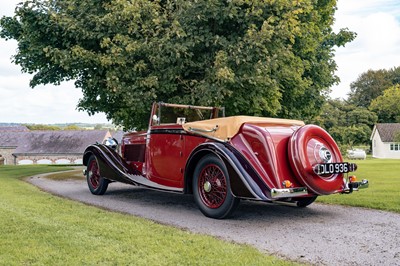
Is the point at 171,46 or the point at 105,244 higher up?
the point at 171,46

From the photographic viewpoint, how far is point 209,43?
11.1 meters

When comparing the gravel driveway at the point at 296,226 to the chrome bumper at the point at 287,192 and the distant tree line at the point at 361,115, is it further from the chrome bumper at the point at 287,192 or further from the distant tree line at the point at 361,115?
the distant tree line at the point at 361,115

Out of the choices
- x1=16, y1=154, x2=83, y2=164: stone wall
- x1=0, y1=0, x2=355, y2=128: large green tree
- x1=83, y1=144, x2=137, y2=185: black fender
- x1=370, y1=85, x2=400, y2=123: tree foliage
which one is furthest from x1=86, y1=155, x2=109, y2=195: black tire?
x1=370, y1=85, x2=400, y2=123: tree foliage

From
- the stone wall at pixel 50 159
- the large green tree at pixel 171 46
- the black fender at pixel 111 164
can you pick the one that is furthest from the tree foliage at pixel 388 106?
the black fender at pixel 111 164

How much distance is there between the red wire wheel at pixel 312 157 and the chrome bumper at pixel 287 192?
13 centimetres

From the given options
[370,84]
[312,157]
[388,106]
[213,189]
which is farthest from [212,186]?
[370,84]

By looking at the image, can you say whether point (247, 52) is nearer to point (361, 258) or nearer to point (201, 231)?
point (201, 231)

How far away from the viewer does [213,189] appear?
6293 millimetres

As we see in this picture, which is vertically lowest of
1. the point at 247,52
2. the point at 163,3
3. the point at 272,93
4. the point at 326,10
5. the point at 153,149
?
the point at 153,149

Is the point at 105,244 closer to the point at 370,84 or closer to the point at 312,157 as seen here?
the point at 312,157

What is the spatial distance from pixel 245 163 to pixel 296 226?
1107 millimetres

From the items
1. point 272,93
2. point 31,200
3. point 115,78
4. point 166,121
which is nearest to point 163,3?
point 115,78

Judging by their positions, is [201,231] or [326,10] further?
[326,10]

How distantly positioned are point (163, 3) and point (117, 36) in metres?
2.36
